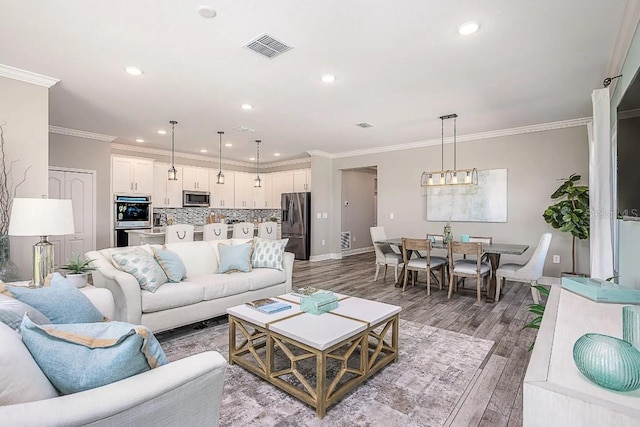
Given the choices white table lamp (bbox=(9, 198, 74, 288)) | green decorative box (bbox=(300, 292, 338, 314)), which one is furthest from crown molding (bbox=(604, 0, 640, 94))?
white table lamp (bbox=(9, 198, 74, 288))

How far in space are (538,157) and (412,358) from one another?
4316 mm

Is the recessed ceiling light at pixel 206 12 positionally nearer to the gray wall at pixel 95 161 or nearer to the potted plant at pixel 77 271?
the potted plant at pixel 77 271

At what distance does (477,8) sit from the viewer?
7.11 feet

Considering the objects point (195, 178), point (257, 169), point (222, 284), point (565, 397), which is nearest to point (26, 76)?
point (222, 284)

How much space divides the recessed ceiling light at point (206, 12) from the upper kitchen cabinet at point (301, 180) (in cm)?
569

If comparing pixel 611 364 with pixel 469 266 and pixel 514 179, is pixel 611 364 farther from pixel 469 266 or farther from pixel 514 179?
pixel 514 179

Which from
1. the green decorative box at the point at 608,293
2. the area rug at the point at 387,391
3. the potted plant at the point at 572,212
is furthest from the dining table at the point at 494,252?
the green decorative box at the point at 608,293

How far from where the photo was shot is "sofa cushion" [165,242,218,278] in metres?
3.56

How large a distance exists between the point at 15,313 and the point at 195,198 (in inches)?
261

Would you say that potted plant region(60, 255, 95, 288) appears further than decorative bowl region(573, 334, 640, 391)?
Yes

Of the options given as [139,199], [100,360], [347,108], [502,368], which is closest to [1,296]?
→ [100,360]

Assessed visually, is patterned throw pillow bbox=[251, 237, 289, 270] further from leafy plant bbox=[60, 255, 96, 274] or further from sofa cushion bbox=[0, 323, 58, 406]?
sofa cushion bbox=[0, 323, 58, 406]

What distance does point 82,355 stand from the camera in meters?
1.02

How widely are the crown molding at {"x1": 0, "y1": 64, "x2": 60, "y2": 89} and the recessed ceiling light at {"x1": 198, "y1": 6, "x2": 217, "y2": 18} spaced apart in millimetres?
A: 2312
